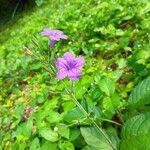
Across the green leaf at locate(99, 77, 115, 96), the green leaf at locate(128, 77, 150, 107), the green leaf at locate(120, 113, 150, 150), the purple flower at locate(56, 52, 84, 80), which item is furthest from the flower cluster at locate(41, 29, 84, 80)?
the green leaf at locate(99, 77, 115, 96)

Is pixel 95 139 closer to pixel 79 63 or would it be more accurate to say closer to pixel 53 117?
pixel 53 117

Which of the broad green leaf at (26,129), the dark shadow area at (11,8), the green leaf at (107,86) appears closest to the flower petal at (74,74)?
the green leaf at (107,86)

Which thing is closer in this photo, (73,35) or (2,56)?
(73,35)

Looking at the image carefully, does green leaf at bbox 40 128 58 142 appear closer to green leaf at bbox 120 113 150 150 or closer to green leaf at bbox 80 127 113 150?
green leaf at bbox 80 127 113 150

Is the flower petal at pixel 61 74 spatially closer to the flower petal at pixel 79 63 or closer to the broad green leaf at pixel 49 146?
the flower petal at pixel 79 63

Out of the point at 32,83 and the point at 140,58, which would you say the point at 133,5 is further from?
the point at 140,58

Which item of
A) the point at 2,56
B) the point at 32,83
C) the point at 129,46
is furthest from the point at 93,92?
the point at 2,56

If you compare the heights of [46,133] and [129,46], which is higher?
[46,133]
